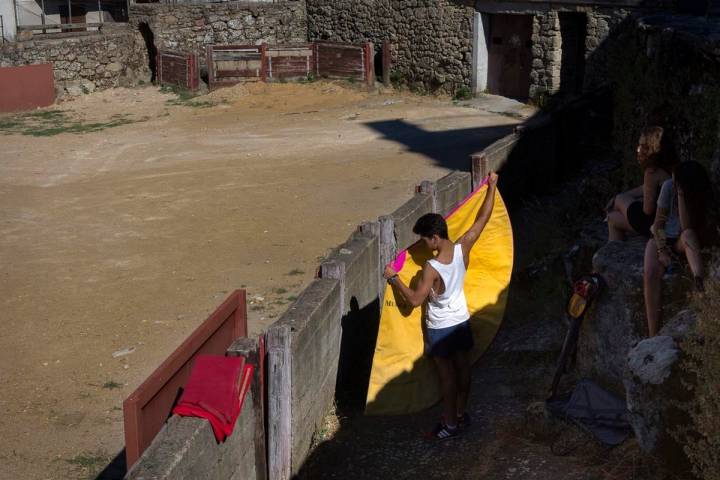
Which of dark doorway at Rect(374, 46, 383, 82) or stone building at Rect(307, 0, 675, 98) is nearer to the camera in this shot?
stone building at Rect(307, 0, 675, 98)

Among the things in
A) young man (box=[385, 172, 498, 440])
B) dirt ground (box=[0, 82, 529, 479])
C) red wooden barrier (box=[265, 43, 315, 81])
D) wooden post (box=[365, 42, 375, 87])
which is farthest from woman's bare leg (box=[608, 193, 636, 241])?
red wooden barrier (box=[265, 43, 315, 81])

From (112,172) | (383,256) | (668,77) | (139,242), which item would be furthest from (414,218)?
(112,172)

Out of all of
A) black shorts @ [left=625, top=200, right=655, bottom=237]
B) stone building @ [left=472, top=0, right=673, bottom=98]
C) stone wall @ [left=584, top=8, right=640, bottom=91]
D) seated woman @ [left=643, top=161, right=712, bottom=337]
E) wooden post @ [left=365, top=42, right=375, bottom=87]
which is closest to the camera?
seated woman @ [left=643, top=161, right=712, bottom=337]

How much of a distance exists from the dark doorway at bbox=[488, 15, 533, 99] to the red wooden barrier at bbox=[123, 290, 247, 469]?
17.1 meters

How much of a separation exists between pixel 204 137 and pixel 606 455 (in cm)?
1538

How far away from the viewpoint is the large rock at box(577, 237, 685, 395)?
641 centimetres

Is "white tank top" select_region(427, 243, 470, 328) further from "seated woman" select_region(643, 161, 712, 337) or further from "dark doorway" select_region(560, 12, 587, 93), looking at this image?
"dark doorway" select_region(560, 12, 587, 93)

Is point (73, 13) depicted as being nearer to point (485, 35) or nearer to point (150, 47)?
point (150, 47)

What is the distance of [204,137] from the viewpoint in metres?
20.2

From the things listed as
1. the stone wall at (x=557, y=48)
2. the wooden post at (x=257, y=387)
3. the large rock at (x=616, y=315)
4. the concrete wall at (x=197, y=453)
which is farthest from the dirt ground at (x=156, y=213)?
Answer: the large rock at (x=616, y=315)

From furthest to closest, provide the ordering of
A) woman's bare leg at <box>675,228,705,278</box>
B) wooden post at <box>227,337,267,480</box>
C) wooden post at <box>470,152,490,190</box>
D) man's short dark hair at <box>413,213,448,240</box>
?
1. wooden post at <box>470,152,490,190</box>
2. man's short dark hair at <box>413,213,448,240</box>
3. woman's bare leg at <box>675,228,705,278</box>
4. wooden post at <box>227,337,267,480</box>

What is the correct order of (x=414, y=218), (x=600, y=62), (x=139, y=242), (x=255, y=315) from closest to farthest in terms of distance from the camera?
(x=414, y=218), (x=255, y=315), (x=139, y=242), (x=600, y=62)

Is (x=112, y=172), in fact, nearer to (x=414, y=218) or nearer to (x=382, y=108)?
(x=382, y=108)

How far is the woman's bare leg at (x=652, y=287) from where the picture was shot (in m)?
6.13
